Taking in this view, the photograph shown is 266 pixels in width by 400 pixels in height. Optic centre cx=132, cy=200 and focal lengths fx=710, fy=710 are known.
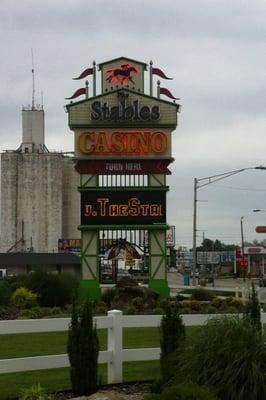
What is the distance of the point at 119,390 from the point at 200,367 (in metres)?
2.06

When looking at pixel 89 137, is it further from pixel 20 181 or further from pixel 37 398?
pixel 20 181

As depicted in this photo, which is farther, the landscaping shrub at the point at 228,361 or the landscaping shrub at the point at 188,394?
the landscaping shrub at the point at 228,361

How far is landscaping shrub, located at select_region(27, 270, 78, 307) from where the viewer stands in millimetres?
28344

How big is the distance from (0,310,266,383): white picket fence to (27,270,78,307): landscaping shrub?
1689 centimetres

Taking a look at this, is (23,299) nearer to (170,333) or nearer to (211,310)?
(211,310)

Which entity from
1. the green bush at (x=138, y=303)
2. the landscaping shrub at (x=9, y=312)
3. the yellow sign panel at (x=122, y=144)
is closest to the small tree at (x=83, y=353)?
the landscaping shrub at (x=9, y=312)

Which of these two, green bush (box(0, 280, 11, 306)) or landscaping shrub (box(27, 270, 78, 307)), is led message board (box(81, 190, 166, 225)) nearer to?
landscaping shrub (box(27, 270, 78, 307))

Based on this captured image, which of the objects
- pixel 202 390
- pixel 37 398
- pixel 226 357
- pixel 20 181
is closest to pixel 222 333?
pixel 226 357

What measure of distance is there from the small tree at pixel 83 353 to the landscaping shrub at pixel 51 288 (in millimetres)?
18530

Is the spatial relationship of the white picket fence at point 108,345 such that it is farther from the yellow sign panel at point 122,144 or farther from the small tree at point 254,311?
the yellow sign panel at point 122,144

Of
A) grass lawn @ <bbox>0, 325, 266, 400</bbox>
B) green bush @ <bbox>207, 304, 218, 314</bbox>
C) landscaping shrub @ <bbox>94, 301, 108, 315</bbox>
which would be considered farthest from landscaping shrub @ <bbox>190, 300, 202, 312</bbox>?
grass lawn @ <bbox>0, 325, 266, 400</bbox>

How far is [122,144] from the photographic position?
3234 cm

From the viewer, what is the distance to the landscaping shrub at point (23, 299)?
85.8ft

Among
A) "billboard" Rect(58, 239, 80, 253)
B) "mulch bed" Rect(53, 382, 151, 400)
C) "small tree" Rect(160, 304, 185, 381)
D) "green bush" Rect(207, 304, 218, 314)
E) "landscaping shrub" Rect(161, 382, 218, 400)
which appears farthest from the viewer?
"billboard" Rect(58, 239, 80, 253)
